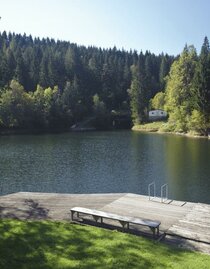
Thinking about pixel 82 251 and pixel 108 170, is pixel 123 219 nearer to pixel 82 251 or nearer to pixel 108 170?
pixel 82 251

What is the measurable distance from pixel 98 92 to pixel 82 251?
104548 mm

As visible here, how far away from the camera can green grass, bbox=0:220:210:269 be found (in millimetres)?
8062

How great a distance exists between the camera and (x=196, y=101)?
224ft

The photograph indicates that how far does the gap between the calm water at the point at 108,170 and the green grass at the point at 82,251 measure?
14497 mm

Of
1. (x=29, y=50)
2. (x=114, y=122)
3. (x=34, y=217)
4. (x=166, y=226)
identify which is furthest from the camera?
(x=29, y=50)

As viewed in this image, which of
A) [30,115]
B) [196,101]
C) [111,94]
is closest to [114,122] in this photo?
[111,94]

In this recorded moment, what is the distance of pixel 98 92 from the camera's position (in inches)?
4409

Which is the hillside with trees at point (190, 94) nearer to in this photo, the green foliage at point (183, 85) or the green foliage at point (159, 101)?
the green foliage at point (183, 85)

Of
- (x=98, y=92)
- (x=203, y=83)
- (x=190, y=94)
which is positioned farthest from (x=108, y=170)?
(x=98, y=92)

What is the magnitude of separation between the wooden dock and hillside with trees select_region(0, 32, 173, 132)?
204 ft

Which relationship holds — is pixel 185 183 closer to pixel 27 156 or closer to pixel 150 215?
pixel 150 215

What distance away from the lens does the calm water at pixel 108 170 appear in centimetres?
2720

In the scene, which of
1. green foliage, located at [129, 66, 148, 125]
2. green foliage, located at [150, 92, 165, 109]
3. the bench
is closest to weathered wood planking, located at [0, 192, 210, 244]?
the bench

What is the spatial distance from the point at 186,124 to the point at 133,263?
67.0 metres
